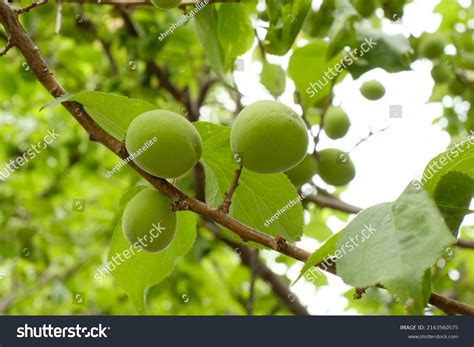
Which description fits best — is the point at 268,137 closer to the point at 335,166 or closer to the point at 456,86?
the point at 335,166

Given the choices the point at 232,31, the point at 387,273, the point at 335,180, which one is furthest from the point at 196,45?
the point at 387,273

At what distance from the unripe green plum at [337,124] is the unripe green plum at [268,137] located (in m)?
0.89

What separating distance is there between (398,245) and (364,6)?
4.70ft

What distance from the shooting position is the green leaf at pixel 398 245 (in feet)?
3.22

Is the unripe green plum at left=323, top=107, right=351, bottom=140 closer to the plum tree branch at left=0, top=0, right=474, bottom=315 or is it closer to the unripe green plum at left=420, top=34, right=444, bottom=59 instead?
the unripe green plum at left=420, top=34, right=444, bottom=59

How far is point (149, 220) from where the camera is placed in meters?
1.34

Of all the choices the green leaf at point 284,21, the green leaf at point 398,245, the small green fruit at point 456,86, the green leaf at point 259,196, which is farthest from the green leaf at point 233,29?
the small green fruit at point 456,86

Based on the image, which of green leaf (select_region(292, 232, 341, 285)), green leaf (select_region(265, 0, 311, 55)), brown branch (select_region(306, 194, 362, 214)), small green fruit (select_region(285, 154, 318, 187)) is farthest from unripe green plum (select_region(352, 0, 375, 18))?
green leaf (select_region(292, 232, 341, 285))

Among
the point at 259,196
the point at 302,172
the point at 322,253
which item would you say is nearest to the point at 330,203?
the point at 302,172

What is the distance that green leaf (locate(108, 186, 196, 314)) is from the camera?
1.62 m

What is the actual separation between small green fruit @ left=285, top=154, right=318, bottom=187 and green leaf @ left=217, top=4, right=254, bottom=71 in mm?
430

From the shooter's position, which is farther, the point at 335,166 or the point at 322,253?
the point at 335,166

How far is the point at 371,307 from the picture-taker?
391 cm

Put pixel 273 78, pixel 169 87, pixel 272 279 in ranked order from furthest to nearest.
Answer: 1. pixel 169 87
2. pixel 272 279
3. pixel 273 78
